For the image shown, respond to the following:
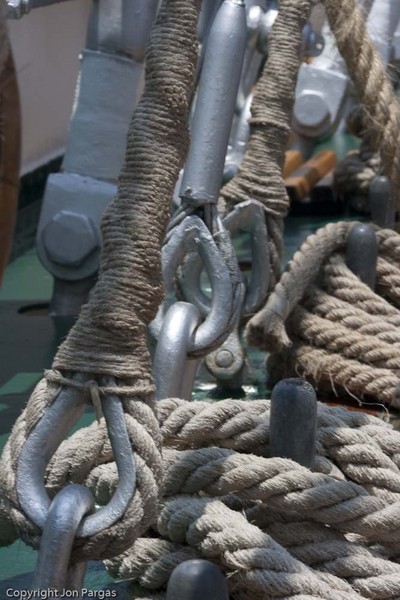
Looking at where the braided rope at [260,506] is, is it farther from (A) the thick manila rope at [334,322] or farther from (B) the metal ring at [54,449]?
(A) the thick manila rope at [334,322]

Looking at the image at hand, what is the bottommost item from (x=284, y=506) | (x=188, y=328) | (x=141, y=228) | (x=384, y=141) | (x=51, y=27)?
(x=284, y=506)

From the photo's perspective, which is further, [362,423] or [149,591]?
[362,423]

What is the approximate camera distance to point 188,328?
169cm

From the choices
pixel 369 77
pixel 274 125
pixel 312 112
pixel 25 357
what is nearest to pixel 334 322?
pixel 274 125

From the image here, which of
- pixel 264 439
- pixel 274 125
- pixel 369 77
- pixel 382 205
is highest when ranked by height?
pixel 369 77

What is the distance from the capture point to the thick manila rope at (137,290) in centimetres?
113

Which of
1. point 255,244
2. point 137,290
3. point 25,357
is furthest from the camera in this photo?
point 25,357

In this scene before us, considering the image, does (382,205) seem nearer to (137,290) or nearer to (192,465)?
(192,465)

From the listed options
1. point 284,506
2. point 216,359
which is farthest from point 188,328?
point 216,359

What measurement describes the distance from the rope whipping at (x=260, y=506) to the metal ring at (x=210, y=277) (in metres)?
0.23

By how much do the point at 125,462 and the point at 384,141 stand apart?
1.44 meters

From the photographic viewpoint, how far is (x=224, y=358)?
235 cm

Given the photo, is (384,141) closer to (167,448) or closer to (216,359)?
(216,359)

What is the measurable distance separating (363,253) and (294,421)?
0.99m
